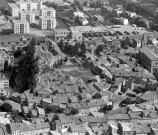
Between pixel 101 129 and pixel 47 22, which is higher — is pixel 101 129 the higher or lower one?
the higher one

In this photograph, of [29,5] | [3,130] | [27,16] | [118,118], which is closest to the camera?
[3,130]

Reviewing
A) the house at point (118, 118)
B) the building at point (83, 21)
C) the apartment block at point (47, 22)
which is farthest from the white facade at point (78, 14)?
the house at point (118, 118)

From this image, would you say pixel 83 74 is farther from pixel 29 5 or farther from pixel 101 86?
pixel 29 5

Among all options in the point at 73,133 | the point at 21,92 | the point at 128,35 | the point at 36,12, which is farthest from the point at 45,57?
the point at 36,12

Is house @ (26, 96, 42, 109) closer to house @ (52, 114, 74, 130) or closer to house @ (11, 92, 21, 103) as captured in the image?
house @ (11, 92, 21, 103)

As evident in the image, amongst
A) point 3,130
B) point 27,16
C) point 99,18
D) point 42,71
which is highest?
point 42,71

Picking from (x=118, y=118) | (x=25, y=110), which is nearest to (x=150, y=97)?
(x=118, y=118)
